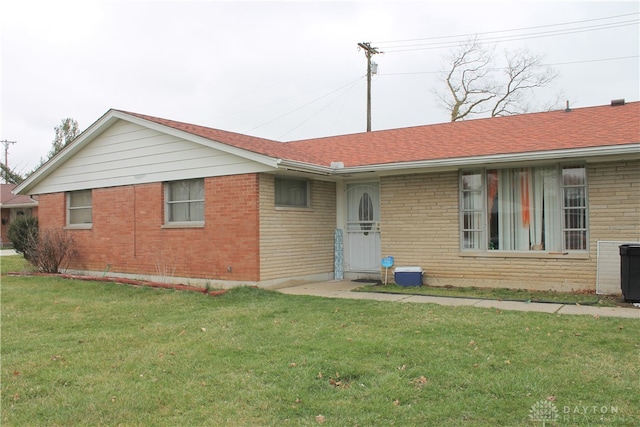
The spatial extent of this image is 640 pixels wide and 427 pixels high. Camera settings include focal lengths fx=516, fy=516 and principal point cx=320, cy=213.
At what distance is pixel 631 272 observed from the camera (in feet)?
28.1

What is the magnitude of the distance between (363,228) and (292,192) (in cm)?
216

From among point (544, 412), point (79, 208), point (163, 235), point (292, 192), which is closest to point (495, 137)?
point (292, 192)

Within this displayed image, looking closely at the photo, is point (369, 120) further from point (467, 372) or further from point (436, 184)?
point (467, 372)

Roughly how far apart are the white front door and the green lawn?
4249 mm

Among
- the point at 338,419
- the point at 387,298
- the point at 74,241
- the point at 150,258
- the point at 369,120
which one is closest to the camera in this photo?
the point at 338,419

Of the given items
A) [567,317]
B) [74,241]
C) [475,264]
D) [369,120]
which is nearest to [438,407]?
[567,317]

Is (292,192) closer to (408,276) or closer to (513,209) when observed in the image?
(408,276)

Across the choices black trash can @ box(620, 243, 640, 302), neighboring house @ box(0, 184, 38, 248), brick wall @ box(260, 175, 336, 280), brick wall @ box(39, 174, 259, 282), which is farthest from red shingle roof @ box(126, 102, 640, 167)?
neighboring house @ box(0, 184, 38, 248)

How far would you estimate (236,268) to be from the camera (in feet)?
37.8

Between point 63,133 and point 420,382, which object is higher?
point 63,133

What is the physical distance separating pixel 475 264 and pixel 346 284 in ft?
9.92

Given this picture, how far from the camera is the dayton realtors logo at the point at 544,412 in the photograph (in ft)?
13.1

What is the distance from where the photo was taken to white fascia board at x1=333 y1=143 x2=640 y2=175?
898 cm

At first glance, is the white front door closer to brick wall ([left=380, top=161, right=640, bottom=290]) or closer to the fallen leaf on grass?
brick wall ([left=380, top=161, right=640, bottom=290])
